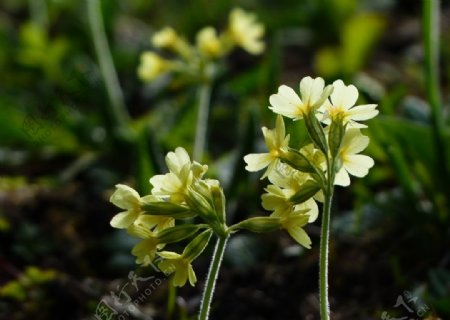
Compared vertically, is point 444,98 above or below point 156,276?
above

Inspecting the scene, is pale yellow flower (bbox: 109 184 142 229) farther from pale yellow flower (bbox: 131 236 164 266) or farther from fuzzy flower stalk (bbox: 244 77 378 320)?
fuzzy flower stalk (bbox: 244 77 378 320)

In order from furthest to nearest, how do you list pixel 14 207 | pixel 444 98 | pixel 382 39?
pixel 382 39, pixel 444 98, pixel 14 207

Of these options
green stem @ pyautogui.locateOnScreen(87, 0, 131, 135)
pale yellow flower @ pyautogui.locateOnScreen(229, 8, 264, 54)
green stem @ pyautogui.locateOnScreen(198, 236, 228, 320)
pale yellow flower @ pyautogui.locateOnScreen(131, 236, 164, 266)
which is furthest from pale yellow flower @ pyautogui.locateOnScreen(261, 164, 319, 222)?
green stem @ pyautogui.locateOnScreen(87, 0, 131, 135)

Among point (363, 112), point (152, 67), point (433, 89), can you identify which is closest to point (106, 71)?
point (152, 67)

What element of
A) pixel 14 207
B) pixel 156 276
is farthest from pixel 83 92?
pixel 156 276

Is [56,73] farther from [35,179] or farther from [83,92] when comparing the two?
[35,179]

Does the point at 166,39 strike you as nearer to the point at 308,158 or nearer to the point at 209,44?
the point at 209,44

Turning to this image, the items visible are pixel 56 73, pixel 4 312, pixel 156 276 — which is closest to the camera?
pixel 4 312
